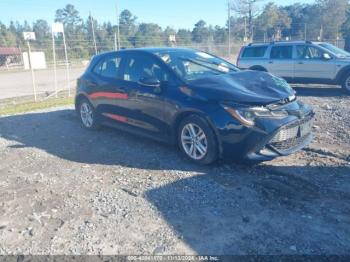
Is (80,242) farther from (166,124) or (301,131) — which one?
(301,131)

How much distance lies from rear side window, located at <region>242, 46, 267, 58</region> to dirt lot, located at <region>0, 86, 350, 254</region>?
7677mm

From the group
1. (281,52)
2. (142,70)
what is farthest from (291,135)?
(281,52)

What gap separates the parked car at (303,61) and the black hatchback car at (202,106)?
6912mm

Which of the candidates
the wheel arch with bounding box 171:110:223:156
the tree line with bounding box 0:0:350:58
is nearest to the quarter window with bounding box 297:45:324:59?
the wheel arch with bounding box 171:110:223:156

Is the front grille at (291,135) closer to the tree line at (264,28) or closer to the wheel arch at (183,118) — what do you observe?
the wheel arch at (183,118)

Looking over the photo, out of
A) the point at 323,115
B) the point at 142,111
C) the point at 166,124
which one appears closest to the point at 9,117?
the point at 142,111

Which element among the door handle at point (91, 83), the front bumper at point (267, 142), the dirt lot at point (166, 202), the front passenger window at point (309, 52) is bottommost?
the dirt lot at point (166, 202)

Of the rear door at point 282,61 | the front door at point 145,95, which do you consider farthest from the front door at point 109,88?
the rear door at point 282,61

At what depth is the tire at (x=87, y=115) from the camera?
7.25 meters

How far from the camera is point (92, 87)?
7094 mm

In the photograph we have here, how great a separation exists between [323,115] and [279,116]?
3.95 m

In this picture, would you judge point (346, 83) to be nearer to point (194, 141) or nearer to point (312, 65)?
point (312, 65)

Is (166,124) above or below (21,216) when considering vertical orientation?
above

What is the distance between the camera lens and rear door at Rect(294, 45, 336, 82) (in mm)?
11742
